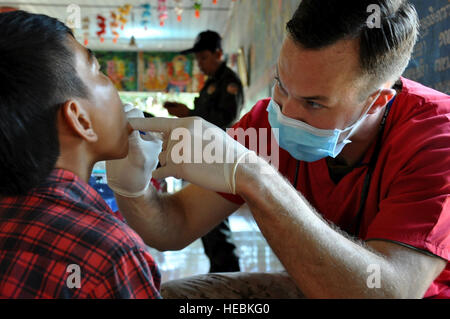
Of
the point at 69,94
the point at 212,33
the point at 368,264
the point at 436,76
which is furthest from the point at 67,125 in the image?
the point at 212,33

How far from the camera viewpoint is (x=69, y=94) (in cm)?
87

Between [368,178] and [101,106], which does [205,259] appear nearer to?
[368,178]

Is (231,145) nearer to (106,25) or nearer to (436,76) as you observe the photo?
(436,76)

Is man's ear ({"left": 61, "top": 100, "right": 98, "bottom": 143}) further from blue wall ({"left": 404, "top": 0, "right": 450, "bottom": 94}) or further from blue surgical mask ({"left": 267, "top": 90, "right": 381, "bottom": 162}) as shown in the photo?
blue wall ({"left": 404, "top": 0, "right": 450, "bottom": 94})

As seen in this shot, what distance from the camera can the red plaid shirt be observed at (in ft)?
2.39

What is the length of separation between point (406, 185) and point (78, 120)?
0.75 meters

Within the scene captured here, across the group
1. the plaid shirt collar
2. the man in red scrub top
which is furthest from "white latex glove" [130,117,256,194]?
the plaid shirt collar

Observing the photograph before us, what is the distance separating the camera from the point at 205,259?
335cm

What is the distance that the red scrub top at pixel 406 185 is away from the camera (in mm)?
913

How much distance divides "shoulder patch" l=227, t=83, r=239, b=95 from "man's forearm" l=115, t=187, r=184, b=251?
1.78 metres

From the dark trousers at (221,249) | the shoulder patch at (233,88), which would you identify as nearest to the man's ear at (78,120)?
the dark trousers at (221,249)

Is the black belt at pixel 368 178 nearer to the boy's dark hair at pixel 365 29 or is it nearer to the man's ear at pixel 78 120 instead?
the boy's dark hair at pixel 365 29

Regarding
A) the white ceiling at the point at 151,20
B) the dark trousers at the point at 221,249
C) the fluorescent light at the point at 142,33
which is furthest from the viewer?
the fluorescent light at the point at 142,33

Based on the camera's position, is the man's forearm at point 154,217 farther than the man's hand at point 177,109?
No
